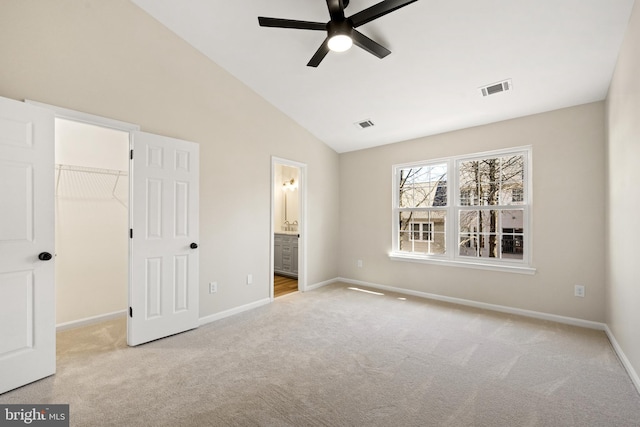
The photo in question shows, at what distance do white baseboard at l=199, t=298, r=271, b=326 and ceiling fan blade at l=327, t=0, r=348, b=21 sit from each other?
3355mm

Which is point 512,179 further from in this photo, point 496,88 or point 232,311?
point 232,311

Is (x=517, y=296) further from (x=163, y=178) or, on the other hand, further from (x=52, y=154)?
(x=52, y=154)

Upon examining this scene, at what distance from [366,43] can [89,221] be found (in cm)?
375

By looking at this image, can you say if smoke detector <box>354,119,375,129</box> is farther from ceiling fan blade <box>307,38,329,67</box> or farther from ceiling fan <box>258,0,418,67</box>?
ceiling fan <box>258,0,418,67</box>

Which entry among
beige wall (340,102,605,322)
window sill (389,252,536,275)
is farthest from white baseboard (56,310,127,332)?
beige wall (340,102,605,322)

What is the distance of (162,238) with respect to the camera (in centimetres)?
307

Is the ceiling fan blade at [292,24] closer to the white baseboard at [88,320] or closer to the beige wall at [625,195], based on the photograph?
the beige wall at [625,195]

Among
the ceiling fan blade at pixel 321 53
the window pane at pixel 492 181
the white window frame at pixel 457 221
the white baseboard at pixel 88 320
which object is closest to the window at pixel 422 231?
the white window frame at pixel 457 221

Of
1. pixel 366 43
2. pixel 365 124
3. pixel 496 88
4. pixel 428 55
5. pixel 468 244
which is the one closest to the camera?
pixel 366 43

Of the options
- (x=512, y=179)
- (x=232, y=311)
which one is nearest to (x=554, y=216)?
(x=512, y=179)

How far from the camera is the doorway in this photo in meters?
4.79

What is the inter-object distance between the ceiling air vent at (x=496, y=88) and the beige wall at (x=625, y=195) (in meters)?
0.86

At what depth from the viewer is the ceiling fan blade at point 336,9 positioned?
212 cm

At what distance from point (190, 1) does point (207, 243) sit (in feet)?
8.27
